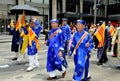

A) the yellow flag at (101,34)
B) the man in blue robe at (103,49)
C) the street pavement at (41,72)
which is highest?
the yellow flag at (101,34)

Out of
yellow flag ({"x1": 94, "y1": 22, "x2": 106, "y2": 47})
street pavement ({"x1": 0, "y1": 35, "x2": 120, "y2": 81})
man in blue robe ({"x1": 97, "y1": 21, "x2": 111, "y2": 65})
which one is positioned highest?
yellow flag ({"x1": 94, "y1": 22, "x2": 106, "y2": 47})

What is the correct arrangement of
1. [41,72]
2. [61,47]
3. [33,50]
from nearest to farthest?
[61,47] < [41,72] < [33,50]

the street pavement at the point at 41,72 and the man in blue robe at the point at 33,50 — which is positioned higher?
the man in blue robe at the point at 33,50

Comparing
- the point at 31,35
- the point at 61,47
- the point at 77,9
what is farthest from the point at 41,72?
the point at 77,9

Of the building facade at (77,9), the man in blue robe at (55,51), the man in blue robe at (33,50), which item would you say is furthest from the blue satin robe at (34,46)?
the building facade at (77,9)

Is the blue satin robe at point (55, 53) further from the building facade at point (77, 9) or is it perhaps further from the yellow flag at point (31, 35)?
the building facade at point (77, 9)

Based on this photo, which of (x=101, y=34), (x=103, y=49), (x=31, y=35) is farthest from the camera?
(x=103, y=49)

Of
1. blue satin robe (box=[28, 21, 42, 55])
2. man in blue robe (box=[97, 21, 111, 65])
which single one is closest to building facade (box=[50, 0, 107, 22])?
man in blue robe (box=[97, 21, 111, 65])

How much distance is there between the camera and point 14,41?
13.4 meters

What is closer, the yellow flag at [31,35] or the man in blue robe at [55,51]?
the man in blue robe at [55,51]

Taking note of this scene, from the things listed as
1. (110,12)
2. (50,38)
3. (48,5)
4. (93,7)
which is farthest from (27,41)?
(110,12)

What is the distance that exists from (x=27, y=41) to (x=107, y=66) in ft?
10.1

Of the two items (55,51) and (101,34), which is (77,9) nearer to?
(101,34)

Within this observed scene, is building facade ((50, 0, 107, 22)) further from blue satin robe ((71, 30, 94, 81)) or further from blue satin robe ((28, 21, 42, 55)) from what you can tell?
blue satin robe ((71, 30, 94, 81))
